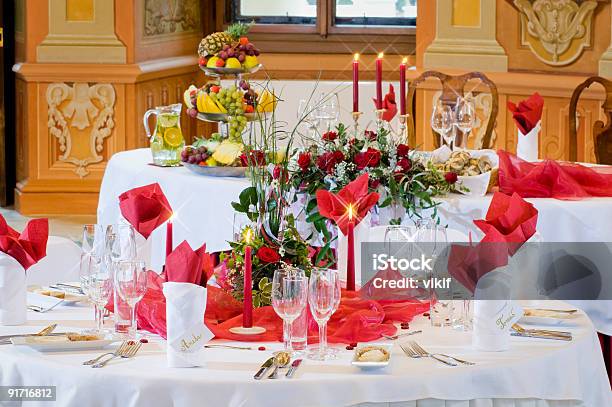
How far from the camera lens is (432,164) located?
421cm

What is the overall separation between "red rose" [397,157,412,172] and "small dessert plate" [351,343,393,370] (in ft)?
5.34

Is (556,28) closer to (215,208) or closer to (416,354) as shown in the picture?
(215,208)

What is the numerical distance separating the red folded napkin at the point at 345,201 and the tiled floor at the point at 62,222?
4.26m

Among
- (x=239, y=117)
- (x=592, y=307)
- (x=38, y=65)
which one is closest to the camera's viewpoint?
(x=592, y=307)

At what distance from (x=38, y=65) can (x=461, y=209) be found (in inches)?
165

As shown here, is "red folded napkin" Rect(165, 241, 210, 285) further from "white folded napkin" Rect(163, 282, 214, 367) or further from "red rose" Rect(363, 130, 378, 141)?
"red rose" Rect(363, 130, 378, 141)

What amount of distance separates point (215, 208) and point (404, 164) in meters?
0.87


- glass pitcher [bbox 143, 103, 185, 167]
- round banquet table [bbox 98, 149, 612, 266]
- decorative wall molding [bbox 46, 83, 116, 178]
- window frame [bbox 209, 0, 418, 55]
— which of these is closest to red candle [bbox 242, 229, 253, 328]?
round banquet table [bbox 98, 149, 612, 266]

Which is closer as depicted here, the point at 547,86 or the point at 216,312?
the point at 216,312

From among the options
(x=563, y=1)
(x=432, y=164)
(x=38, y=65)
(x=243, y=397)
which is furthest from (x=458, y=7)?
(x=243, y=397)

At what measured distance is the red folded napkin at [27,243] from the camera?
2.74m

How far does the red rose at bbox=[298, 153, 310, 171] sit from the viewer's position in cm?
398

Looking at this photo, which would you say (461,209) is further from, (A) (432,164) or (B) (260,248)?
(B) (260,248)

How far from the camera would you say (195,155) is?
4.64m
